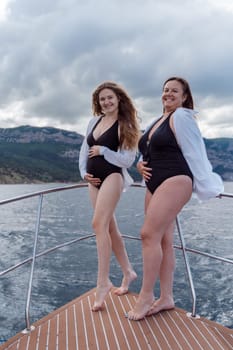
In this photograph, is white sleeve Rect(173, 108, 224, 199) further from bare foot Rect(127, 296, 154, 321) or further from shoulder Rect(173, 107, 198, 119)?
bare foot Rect(127, 296, 154, 321)

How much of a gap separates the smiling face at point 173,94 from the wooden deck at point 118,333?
4.89 ft

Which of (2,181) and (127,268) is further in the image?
(2,181)

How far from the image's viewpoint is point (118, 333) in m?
2.21

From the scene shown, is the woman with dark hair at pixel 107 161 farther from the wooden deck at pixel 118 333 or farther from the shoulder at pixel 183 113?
the shoulder at pixel 183 113

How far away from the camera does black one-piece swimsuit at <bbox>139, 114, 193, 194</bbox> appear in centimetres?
226

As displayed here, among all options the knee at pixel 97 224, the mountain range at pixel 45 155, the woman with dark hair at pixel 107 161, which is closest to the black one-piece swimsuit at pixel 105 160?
the woman with dark hair at pixel 107 161

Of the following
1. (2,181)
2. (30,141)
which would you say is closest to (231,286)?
(2,181)

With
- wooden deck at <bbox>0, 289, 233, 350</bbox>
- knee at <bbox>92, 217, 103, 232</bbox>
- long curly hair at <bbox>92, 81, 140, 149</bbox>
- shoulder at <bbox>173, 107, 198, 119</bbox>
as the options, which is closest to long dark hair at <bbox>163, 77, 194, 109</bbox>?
shoulder at <bbox>173, 107, 198, 119</bbox>

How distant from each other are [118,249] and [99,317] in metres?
0.59

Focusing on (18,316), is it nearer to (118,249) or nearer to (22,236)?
(118,249)

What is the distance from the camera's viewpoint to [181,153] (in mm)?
2266

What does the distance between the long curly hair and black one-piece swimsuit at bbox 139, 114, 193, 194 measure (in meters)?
0.26

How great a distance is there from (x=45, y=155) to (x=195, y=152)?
12398 centimetres

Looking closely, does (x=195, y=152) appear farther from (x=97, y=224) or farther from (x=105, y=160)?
(x=97, y=224)
